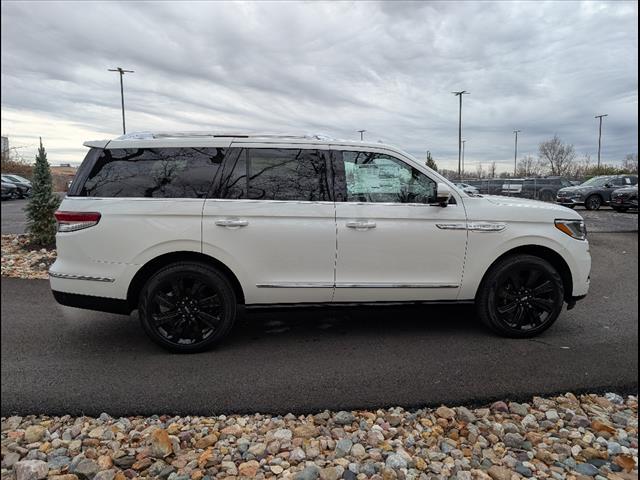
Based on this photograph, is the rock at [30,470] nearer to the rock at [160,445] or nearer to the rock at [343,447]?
the rock at [160,445]

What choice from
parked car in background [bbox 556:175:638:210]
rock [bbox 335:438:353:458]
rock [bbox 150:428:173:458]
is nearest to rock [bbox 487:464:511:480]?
rock [bbox 335:438:353:458]

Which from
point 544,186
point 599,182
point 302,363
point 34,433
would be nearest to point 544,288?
point 302,363

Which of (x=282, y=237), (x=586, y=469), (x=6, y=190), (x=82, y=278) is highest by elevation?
(x=6, y=190)

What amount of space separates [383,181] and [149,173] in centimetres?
206

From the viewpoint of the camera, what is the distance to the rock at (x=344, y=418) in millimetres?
2826

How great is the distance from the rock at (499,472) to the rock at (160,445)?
1761 mm

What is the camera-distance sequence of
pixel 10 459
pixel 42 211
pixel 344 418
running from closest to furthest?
pixel 10 459 < pixel 344 418 < pixel 42 211

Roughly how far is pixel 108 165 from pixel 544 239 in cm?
396

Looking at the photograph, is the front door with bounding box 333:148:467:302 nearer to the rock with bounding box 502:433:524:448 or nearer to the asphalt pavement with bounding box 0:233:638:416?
the asphalt pavement with bounding box 0:233:638:416

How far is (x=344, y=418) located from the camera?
9.35ft

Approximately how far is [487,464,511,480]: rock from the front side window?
2.26 metres

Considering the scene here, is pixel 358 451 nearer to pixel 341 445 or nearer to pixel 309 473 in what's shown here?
pixel 341 445

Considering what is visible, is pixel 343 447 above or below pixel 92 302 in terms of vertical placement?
below

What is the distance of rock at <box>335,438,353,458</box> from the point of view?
253 cm
